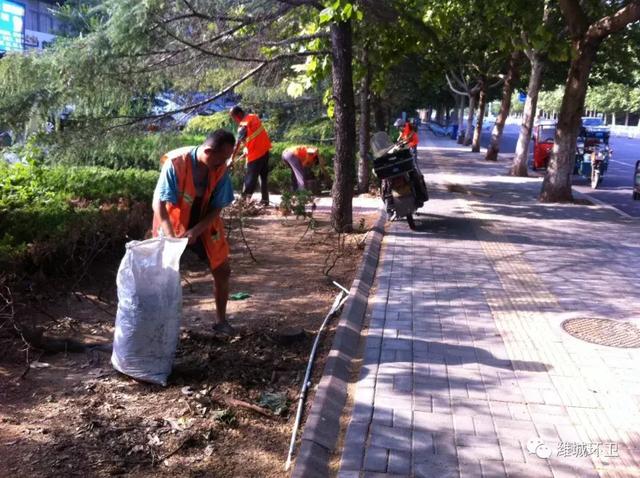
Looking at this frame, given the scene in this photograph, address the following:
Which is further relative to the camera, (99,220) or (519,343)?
(99,220)

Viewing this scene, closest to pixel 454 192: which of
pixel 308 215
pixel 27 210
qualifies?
pixel 308 215

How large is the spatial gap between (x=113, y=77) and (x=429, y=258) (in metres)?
4.22

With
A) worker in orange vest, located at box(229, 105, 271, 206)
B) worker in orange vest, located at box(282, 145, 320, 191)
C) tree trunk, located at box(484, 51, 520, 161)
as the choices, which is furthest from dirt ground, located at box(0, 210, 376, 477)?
tree trunk, located at box(484, 51, 520, 161)

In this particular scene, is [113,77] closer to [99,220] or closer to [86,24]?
[86,24]

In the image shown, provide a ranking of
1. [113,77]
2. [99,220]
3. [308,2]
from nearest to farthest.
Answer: [99,220] → [113,77] → [308,2]

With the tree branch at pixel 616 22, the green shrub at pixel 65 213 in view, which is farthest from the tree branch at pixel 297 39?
the tree branch at pixel 616 22

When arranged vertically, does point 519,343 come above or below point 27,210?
below

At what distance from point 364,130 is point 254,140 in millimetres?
3064

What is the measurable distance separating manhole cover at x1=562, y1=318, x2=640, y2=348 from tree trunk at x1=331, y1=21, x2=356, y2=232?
4.17 meters

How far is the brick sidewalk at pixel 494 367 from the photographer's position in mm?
3260

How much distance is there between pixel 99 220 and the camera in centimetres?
613

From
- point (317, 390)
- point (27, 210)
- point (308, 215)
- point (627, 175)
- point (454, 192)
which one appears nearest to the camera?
point (317, 390)

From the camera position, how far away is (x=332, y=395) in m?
3.86

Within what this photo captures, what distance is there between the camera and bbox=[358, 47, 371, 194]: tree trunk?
12.2 meters
